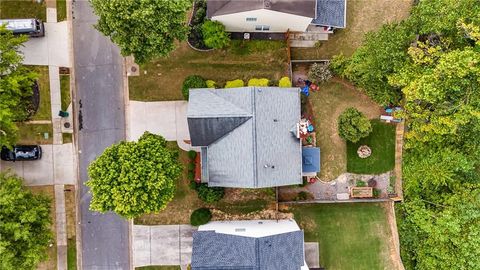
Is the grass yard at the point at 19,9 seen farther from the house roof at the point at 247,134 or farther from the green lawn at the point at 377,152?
the green lawn at the point at 377,152

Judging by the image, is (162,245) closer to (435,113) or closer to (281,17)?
(281,17)

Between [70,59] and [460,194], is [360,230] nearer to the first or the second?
[460,194]

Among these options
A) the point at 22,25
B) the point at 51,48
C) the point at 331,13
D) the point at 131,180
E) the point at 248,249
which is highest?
the point at 331,13

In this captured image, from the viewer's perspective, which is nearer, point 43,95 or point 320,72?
point 320,72

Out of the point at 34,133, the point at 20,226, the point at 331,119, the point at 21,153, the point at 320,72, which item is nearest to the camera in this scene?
the point at 20,226

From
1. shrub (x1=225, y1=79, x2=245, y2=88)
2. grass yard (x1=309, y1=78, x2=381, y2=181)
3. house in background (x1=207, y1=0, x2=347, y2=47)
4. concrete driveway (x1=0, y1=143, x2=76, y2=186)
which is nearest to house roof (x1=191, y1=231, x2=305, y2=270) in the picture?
grass yard (x1=309, y1=78, x2=381, y2=181)

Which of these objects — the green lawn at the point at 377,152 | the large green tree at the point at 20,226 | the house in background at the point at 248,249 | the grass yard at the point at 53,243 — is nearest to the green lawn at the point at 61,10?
the large green tree at the point at 20,226

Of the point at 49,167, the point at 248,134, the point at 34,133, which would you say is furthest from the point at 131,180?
Answer: the point at 34,133
